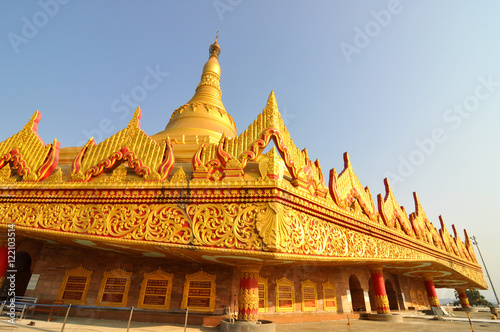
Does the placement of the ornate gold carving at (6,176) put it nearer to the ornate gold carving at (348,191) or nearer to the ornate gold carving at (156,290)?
the ornate gold carving at (156,290)

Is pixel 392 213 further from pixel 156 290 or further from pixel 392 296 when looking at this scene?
pixel 156 290

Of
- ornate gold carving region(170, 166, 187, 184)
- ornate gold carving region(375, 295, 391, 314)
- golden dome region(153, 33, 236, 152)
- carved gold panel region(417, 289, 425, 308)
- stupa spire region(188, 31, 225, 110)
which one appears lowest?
ornate gold carving region(375, 295, 391, 314)

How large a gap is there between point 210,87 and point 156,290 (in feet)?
47.8

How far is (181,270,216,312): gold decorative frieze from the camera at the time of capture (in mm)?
8148

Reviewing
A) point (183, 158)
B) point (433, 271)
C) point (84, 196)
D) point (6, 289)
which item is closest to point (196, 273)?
point (183, 158)

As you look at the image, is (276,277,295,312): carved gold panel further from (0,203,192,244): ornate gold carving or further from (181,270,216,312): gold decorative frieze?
(0,203,192,244): ornate gold carving

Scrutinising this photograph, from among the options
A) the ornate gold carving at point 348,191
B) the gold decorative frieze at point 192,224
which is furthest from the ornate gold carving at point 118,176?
the ornate gold carving at point 348,191

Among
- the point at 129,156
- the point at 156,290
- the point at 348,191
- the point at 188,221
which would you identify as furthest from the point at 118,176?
the point at 348,191

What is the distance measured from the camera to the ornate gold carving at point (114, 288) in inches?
322

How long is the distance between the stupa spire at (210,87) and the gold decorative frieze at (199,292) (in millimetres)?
11615

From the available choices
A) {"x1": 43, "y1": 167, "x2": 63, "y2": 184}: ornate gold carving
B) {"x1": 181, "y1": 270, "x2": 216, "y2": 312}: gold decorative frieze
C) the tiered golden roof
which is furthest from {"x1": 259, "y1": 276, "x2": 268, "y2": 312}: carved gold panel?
{"x1": 43, "y1": 167, "x2": 63, "y2": 184}: ornate gold carving

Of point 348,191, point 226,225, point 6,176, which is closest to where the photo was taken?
point 226,225

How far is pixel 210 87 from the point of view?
19172 millimetres

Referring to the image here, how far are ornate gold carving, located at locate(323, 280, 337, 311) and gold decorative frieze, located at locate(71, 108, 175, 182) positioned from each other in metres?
8.52
